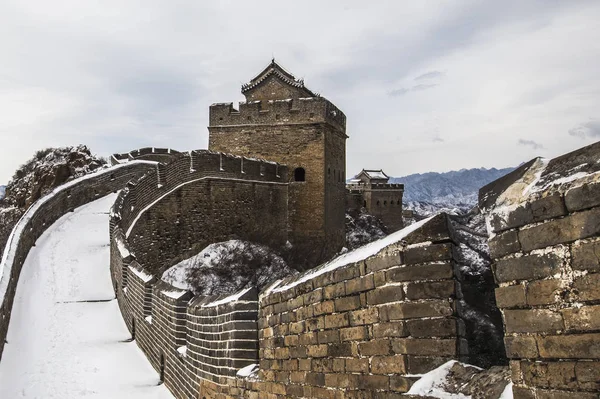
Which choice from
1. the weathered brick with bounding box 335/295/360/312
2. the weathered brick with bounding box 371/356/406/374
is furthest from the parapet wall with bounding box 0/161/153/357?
the weathered brick with bounding box 371/356/406/374

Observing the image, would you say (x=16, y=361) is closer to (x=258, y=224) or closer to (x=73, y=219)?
(x=73, y=219)

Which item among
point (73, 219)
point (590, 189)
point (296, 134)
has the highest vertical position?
point (296, 134)

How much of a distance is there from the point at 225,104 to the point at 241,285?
41.6 ft

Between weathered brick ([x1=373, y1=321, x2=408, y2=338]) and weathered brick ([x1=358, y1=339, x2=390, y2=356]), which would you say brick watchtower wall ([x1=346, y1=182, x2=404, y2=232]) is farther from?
weathered brick ([x1=373, y1=321, x2=408, y2=338])

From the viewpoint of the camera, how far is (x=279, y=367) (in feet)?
15.5

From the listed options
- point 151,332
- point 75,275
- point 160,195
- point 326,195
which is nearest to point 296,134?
point 326,195

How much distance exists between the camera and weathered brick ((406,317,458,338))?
2873mm

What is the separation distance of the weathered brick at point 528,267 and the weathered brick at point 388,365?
95 centimetres

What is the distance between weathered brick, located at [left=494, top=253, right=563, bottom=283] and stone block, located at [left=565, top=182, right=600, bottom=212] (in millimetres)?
202

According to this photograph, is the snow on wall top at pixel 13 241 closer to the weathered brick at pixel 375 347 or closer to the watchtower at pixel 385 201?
the weathered brick at pixel 375 347

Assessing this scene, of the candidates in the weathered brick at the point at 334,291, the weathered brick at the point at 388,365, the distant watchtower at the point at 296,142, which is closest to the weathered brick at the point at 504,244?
the weathered brick at the point at 388,365

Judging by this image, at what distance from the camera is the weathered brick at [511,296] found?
2.20 metres

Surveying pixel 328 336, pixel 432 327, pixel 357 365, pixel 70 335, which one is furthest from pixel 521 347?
pixel 70 335

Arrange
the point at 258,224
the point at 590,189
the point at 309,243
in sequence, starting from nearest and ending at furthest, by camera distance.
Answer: the point at 590,189 → the point at 258,224 → the point at 309,243
